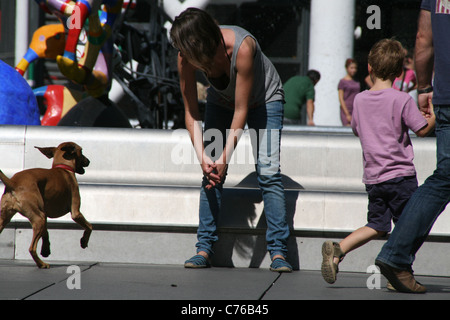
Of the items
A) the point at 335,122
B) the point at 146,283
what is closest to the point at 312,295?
the point at 146,283

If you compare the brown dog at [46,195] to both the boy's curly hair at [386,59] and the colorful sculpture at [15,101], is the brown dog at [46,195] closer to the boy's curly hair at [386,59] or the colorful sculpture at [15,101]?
the colorful sculpture at [15,101]

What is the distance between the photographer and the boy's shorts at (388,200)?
366 cm

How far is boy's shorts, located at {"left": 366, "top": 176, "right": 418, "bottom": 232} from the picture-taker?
366 cm

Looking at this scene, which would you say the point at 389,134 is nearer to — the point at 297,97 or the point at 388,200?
the point at 388,200

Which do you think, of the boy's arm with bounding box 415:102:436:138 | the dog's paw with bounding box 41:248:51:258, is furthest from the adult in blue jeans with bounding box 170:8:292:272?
the boy's arm with bounding box 415:102:436:138

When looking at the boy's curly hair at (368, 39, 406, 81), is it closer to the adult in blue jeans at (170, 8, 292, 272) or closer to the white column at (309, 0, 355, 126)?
the adult in blue jeans at (170, 8, 292, 272)

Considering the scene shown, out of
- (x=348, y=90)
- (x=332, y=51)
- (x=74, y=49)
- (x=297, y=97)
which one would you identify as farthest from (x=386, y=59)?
(x=332, y=51)

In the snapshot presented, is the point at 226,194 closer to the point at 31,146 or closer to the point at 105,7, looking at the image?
the point at 31,146

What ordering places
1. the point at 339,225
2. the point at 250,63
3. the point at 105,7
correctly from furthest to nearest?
the point at 105,7 → the point at 339,225 → the point at 250,63

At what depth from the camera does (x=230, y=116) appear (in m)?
4.32

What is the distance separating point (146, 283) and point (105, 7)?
3793 mm

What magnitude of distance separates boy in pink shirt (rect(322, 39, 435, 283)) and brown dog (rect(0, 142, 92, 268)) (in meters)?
1.49

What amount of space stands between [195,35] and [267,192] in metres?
1.01
